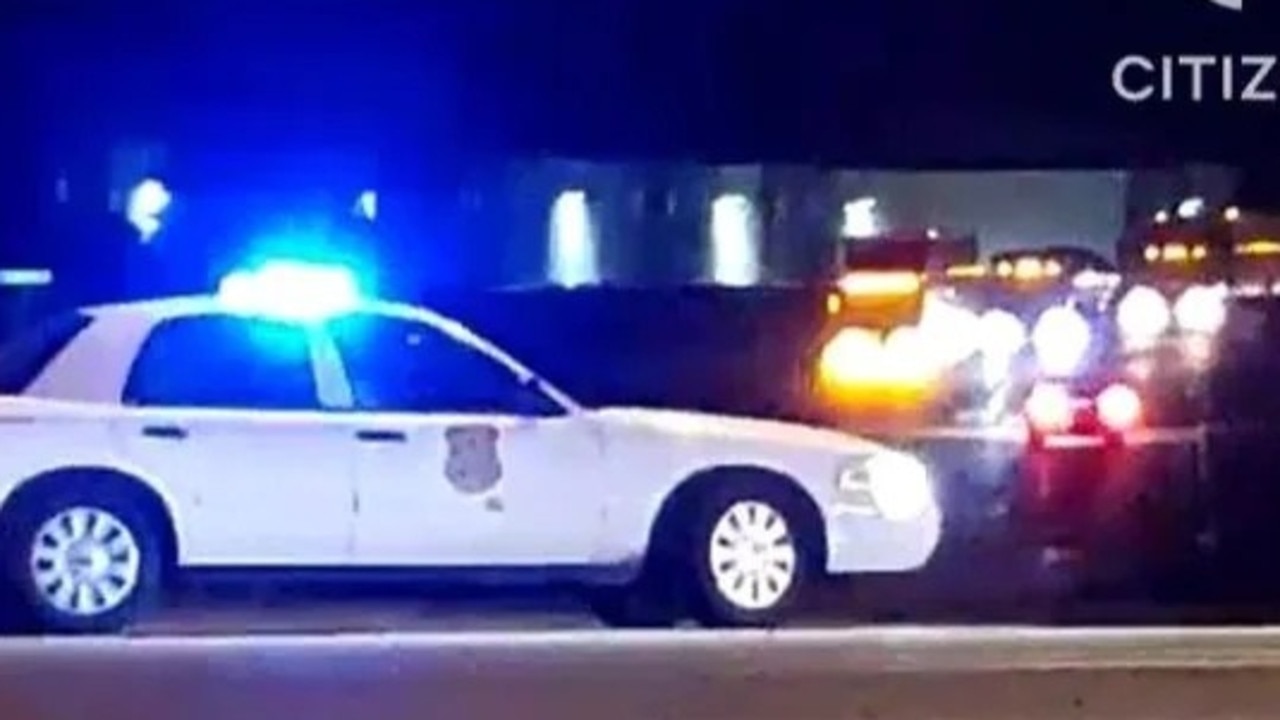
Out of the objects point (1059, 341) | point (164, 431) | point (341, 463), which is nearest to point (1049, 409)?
point (1059, 341)

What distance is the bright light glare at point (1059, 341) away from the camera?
23.0 ft

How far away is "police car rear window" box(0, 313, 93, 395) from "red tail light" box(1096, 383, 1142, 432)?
2.10m

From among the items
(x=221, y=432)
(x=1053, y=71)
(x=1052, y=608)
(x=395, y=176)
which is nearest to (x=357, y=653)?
(x=221, y=432)

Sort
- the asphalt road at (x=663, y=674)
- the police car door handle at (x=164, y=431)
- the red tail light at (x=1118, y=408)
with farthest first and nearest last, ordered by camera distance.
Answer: the red tail light at (x=1118, y=408) < the police car door handle at (x=164, y=431) < the asphalt road at (x=663, y=674)

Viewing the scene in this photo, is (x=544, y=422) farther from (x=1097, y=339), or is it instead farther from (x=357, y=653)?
(x=1097, y=339)

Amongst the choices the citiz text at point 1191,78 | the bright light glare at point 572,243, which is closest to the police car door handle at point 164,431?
the bright light glare at point 572,243

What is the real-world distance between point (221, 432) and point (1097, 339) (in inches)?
71.3

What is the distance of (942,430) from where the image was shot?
7008mm

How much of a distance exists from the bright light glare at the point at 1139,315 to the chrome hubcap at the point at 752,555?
83 centimetres

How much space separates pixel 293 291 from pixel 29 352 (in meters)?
0.54

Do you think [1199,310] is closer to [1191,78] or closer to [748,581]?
[1191,78]

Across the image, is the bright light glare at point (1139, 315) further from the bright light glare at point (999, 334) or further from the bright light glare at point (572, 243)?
the bright light glare at point (572, 243)

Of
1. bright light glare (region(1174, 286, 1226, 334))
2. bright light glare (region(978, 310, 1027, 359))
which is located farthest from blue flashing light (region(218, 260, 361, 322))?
A: bright light glare (region(1174, 286, 1226, 334))

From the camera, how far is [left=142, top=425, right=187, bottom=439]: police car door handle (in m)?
6.92
